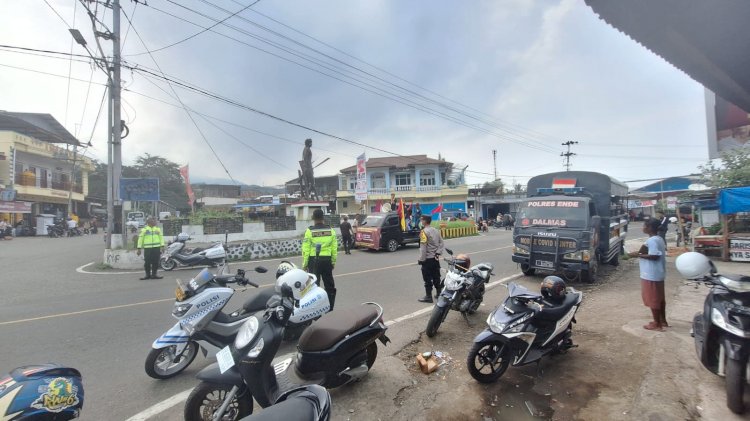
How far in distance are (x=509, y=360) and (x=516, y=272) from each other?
6720mm

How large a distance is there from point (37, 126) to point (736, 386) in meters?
43.3

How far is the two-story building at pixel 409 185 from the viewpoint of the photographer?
41594mm

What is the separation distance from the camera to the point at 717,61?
4.76 metres

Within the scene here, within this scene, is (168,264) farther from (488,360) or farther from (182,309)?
(488,360)

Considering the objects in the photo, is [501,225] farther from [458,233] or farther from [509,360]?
[509,360]

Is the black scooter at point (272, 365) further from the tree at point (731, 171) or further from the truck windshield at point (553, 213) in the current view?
the tree at point (731, 171)

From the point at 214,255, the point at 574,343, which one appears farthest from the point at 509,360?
the point at 214,255

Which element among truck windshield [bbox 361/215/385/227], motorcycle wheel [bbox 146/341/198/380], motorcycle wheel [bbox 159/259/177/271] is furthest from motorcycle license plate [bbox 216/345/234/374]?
truck windshield [bbox 361/215/385/227]

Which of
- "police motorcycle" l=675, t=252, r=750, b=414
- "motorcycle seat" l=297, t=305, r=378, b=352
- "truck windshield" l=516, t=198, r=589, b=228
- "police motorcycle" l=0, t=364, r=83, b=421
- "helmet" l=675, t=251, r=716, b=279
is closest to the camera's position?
"police motorcycle" l=0, t=364, r=83, b=421

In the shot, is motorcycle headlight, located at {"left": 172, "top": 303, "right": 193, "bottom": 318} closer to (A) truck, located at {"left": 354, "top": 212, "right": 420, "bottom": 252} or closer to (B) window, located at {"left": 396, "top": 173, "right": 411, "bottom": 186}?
(A) truck, located at {"left": 354, "top": 212, "right": 420, "bottom": 252}

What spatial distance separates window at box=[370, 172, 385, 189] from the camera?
43.3m

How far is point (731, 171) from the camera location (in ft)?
46.3

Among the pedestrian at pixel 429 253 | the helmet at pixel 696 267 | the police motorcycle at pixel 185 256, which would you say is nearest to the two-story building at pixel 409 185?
the police motorcycle at pixel 185 256

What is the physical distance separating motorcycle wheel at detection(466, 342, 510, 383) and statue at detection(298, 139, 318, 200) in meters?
18.7
